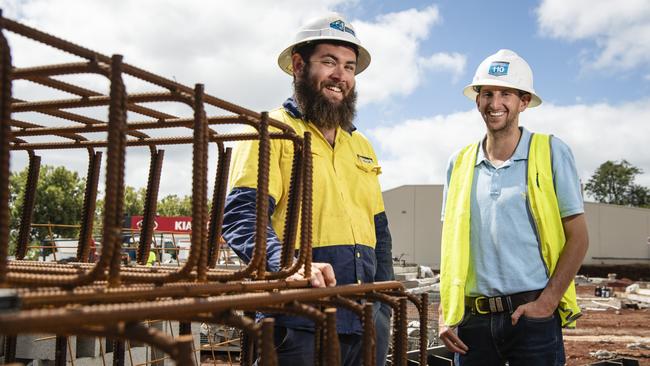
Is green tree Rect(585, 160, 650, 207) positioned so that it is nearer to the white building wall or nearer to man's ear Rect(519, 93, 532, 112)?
the white building wall

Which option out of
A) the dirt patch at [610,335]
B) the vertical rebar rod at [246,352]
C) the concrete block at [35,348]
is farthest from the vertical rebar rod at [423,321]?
the dirt patch at [610,335]

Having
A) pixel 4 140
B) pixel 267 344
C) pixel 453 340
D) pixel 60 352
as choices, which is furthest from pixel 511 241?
pixel 4 140

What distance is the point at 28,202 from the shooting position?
8.59ft

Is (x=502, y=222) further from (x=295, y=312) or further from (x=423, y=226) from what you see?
(x=423, y=226)

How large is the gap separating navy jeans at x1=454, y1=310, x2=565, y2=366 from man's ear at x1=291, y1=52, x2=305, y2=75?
1.67 m

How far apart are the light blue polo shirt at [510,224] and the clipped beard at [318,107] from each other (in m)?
1.04

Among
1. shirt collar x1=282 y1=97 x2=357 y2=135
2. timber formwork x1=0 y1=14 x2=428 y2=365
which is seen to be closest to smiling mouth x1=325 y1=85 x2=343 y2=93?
shirt collar x1=282 y1=97 x2=357 y2=135

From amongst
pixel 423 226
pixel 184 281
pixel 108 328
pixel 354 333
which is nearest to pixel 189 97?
pixel 184 281

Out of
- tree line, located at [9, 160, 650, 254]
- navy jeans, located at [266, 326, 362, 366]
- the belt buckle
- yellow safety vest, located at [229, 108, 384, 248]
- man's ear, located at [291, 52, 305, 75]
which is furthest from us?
tree line, located at [9, 160, 650, 254]

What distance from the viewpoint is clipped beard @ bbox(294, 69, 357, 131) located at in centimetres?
323

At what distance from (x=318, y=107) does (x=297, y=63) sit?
1.02ft

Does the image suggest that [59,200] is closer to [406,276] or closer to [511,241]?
[406,276]

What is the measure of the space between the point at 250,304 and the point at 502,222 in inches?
96.2

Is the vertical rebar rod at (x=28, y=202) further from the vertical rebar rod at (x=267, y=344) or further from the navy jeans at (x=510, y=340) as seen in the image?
the navy jeans at (x=510, y=340)
